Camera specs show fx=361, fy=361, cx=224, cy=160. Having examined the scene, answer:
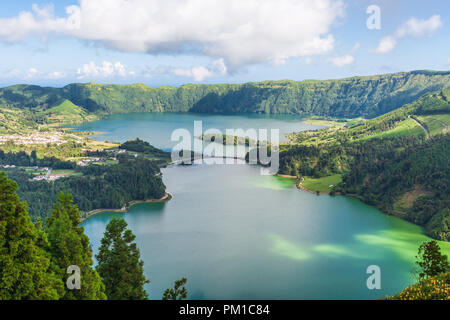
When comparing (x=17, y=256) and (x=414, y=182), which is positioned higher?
(x=17, y=256)

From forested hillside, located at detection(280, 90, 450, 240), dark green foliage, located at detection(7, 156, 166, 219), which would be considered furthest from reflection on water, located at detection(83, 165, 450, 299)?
dark green foliage, located at detection(7, 156, 166, 219)

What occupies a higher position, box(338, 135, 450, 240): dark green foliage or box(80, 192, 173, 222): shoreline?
box(338, 135, 450, 240): dark green foliage

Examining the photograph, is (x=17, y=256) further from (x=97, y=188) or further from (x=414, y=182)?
(x=414, y=182)

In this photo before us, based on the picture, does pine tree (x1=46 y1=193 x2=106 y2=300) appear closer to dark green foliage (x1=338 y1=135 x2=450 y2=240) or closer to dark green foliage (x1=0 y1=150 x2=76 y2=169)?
dark green foliage (x1=338 y1=135 x2=450 y2=240)

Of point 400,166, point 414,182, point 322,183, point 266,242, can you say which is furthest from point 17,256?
point 400,166

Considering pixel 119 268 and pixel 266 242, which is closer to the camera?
pixel 119 268
